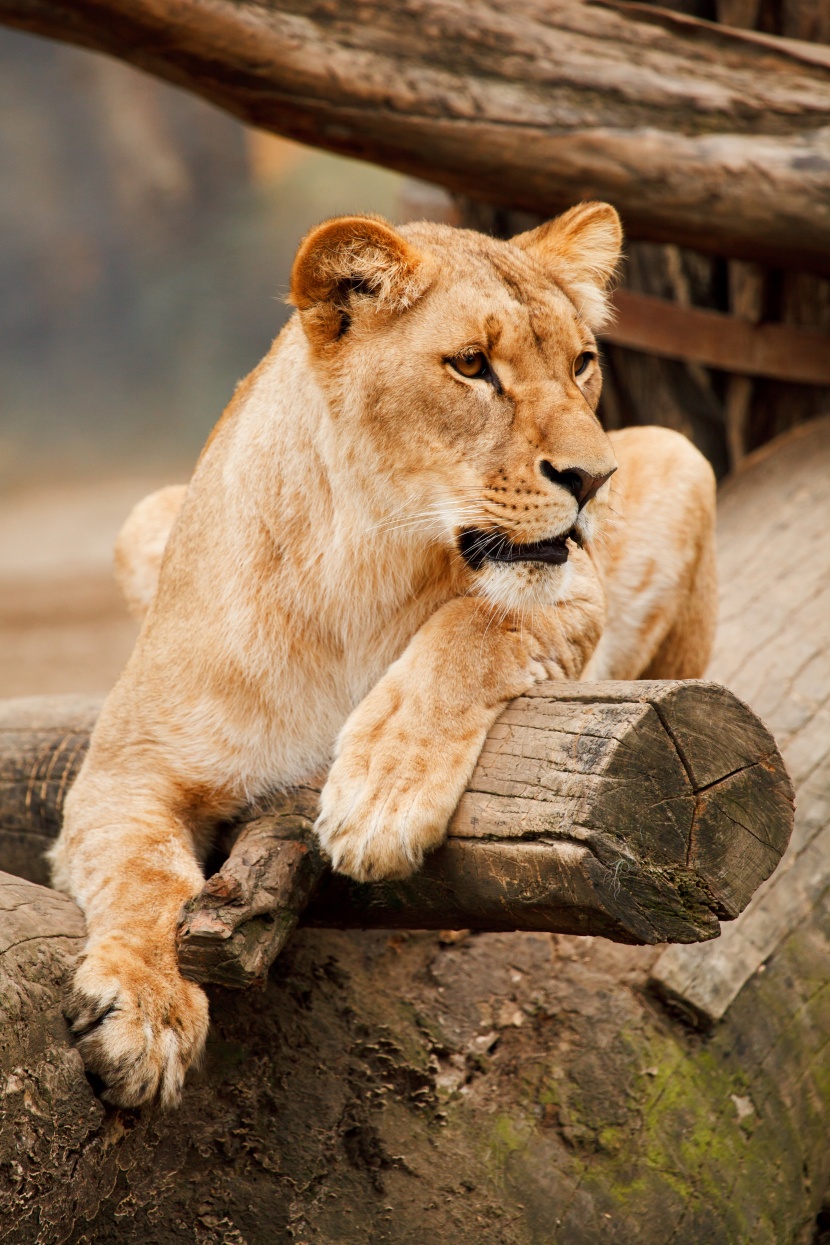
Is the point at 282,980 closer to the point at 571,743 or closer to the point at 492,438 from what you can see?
the point at 571,743

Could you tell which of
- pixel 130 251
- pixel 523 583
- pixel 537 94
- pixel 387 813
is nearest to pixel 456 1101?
pixel 387 813

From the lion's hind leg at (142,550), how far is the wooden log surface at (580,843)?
1469mm

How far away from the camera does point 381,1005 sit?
2275 mm

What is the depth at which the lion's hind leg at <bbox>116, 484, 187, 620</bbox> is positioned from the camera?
334cm

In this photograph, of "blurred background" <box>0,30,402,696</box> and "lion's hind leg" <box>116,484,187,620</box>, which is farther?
"blurred background" <box>0,30,402,696</box>

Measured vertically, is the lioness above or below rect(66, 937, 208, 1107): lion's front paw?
above

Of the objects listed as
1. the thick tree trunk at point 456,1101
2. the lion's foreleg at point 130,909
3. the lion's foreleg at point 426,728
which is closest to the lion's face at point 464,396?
the lion's foreleg at point 426,728

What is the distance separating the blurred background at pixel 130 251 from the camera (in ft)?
50.2

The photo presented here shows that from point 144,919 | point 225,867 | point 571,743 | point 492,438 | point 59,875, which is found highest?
point 492,438

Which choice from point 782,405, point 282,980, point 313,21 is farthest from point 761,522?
point 282,980

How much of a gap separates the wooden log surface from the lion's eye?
0.59 meters

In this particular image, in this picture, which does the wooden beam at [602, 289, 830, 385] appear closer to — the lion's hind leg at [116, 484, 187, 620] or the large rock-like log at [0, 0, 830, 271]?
the large rock-like log at [0, 0, 830, 271]

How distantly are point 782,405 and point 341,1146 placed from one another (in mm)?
3932

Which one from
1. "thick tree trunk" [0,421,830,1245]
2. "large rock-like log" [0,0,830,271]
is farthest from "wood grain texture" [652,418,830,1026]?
"large rock-like log" [0,0,830,271]
